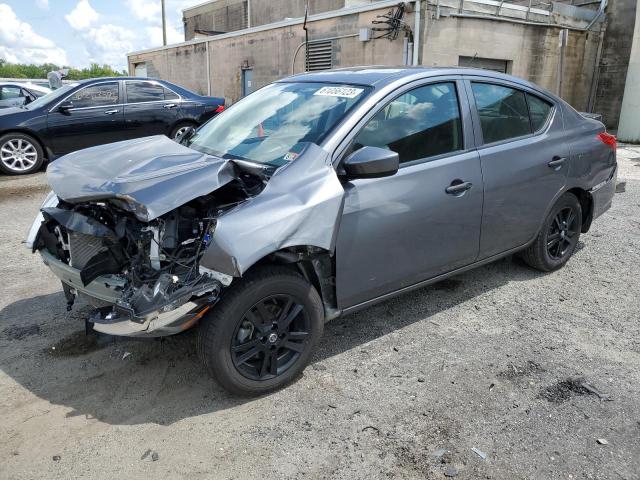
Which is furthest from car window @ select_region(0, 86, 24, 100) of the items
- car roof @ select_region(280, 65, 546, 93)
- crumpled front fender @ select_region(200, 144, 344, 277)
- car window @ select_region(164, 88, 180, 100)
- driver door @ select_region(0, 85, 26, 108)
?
crumpled front fender @ select_region(200, 144, 344, 277)

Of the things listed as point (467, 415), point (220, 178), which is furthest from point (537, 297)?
point (220, 178)

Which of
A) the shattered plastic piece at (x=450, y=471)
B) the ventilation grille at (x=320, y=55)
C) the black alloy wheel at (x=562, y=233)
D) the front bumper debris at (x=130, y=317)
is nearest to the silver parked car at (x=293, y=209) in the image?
the front bumper debris at (x=130, y=317)

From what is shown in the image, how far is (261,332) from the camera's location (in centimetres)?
290

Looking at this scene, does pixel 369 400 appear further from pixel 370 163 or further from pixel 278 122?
pixel 278 122

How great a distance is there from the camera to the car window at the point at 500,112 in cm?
386

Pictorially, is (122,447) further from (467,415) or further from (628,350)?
(628,350)

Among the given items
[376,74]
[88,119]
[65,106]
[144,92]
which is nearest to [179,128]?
[144,92]

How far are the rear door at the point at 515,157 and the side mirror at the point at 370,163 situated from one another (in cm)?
105

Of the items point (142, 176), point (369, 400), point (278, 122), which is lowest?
point (369, 400)

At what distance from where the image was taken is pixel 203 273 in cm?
266

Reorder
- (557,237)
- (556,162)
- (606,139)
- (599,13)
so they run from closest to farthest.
Answer: (556,162) → (557,237) → (606,139) → (599,13)

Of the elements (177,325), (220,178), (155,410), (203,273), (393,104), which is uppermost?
(393,104)

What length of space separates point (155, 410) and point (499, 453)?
180 centimetres

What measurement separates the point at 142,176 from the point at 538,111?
125 inches
